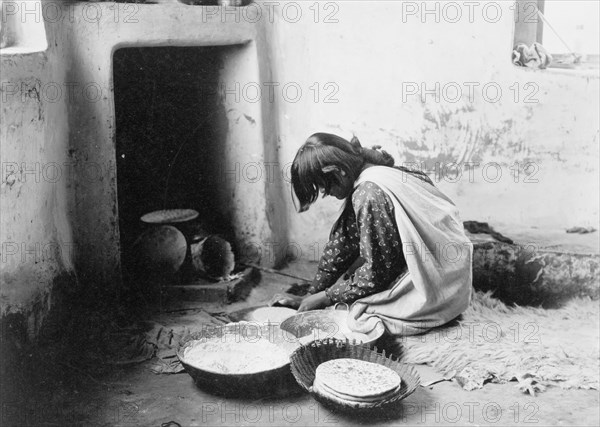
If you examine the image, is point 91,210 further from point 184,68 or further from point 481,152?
point 481,152

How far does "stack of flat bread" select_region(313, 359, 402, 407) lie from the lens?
2402 millimetres

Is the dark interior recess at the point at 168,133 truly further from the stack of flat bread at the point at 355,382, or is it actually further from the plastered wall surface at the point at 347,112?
the stack of flat bread at the point at 355,382

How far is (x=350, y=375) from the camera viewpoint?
8.29ft

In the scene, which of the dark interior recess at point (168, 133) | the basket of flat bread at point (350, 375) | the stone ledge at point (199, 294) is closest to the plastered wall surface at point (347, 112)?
the dark interior recess at point (168, 133)

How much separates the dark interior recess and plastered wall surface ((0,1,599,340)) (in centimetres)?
14

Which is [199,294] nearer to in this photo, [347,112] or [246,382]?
[246,382]

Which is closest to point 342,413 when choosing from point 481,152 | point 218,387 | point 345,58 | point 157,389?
point 218,387

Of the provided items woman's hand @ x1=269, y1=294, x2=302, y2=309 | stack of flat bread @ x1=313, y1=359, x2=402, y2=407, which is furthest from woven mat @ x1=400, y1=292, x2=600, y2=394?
woman's hand @ x1=269, y1=294, x2=302, y2=309

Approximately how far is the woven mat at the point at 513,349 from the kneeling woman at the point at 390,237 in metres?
0.10

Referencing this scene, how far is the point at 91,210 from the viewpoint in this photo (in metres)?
3.34

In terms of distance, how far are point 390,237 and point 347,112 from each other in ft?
4.15

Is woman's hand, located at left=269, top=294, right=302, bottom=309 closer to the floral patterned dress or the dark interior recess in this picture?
the floral patterned dress

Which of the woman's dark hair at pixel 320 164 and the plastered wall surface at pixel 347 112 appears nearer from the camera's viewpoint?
the woman's dark hair at pixel 320 164

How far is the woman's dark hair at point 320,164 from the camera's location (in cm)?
286
